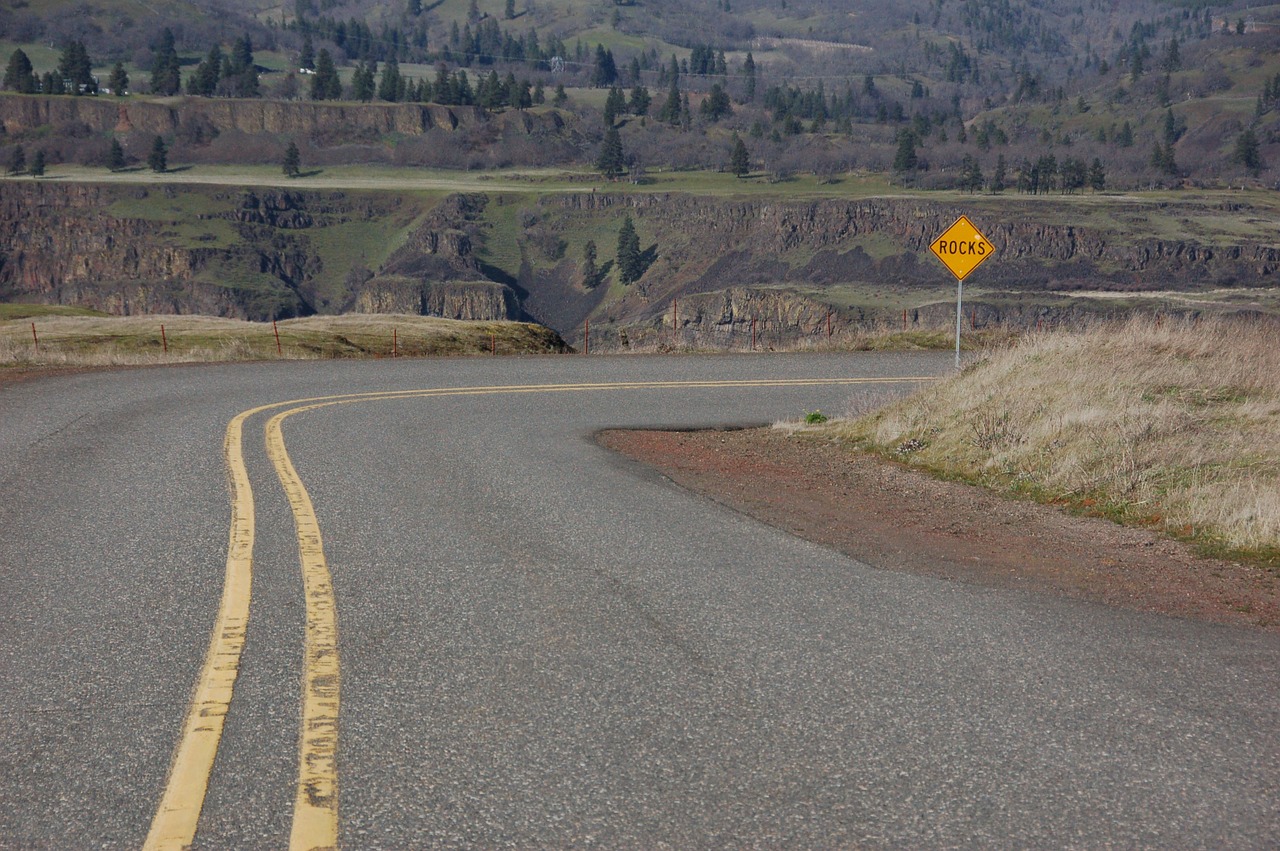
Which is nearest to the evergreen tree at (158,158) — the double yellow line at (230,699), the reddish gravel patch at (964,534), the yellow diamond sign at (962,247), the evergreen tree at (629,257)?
the evergreen tree at (629,257)

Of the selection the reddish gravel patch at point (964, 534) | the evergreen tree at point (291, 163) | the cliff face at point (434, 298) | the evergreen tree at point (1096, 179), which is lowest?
the cliff face at point (434, 298)

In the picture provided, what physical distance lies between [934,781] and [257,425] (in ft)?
39.8

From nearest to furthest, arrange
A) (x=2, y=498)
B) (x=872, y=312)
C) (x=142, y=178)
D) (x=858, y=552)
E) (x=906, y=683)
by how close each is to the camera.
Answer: (x=906, y=683) < (x=858, y=552) < (x=2, y=498) < (x=872, y=312) < (x=142, y=178)

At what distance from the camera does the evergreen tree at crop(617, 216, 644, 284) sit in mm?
158250

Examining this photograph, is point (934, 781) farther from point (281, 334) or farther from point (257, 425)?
point (281, 334)

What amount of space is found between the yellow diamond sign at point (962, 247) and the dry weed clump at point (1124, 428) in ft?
7.18

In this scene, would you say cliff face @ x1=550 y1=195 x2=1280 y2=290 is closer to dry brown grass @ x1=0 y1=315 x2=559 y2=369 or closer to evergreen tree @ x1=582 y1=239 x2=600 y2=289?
evergreen tree @ x1=582 y1=239 x2=600 y2=289

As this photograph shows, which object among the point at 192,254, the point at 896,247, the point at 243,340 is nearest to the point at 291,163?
the point at 192,254

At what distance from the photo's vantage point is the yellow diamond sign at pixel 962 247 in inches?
734

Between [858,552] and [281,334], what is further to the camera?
[281,334]

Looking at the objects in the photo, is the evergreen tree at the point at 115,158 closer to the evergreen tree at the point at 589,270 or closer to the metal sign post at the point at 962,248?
the evergreen tree at the point at 589,270

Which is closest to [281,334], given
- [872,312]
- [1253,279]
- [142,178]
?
[872,312]

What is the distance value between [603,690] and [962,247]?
1519cm

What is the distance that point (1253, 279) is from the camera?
114 m
